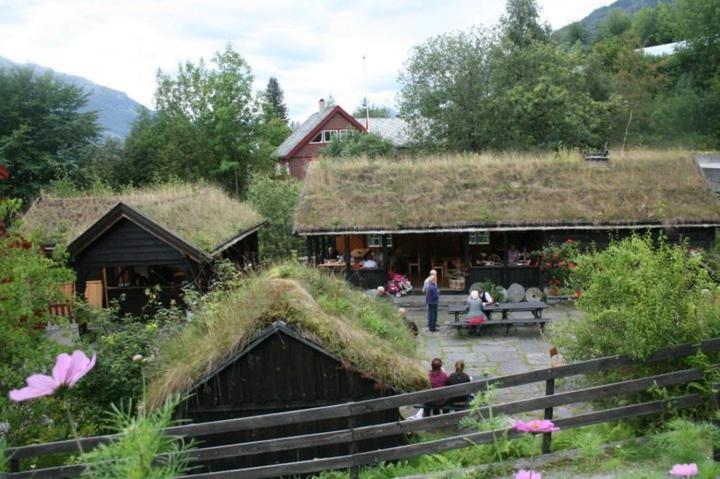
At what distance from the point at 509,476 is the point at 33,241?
6.60 m

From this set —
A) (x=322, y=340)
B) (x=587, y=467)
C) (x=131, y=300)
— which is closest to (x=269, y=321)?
(x=322, y=340)

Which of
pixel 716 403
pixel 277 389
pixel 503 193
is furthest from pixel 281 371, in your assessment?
pixel 503 193

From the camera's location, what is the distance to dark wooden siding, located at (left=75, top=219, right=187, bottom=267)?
49.7 ft

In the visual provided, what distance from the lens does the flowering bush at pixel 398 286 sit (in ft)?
59.7

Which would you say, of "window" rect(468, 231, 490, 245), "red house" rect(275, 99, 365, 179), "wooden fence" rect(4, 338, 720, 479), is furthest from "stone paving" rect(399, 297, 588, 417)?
"red house" rect(275, 99, 365, 179)

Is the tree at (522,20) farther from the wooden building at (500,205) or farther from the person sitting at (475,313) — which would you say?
the person sitting at (475,313)

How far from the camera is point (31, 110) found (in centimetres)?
3612

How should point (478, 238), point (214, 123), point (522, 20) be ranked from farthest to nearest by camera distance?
point (214, 123), point (522, 20), point (478, 238)

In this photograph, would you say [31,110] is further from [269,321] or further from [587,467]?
[587,467]

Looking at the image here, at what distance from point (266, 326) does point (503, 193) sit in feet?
42.1

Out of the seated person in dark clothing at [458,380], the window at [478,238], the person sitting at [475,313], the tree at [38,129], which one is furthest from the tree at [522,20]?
the seated person in dark clothing at [458,380]

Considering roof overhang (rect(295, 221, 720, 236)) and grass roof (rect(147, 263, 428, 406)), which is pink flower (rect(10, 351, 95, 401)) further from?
roof overhang (rect(295, 221, 720, 236))

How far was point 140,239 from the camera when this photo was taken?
598 inches

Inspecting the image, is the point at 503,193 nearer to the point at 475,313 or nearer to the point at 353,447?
the point at 475,313
